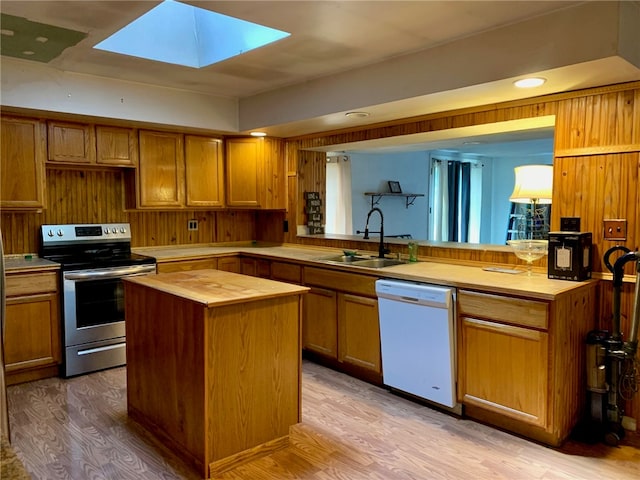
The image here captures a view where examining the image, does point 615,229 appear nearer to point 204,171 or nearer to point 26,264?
point 204,171

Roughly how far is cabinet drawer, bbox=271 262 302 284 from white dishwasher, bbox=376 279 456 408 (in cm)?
98

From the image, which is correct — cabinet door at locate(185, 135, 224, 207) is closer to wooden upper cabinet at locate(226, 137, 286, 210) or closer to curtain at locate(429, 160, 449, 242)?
wooden upper cabinet at locate(226, 137, 286, 210)

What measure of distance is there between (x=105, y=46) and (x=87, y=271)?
Answer: 5.47 ft

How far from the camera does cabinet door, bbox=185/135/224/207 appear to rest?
459cm

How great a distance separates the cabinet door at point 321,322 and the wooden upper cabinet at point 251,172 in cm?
139

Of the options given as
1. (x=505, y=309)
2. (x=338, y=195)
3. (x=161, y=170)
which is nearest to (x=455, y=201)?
(x=338, y=195)

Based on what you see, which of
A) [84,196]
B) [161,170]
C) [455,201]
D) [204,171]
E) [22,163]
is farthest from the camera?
[455,201]

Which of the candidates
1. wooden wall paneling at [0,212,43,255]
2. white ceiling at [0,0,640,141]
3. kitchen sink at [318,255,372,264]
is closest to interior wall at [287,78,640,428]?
white ceiling at [0,0,640,141]

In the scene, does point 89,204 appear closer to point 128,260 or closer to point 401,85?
point 128,260

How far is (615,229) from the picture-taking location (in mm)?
2775

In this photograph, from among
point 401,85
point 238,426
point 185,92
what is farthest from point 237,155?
point 238,426

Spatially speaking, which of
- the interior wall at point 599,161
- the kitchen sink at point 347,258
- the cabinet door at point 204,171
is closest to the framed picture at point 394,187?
the cabinet door at point 204,171

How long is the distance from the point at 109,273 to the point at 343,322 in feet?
6.23

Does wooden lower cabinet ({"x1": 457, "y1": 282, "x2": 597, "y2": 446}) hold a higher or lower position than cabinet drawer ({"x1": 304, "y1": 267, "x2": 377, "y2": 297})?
lower
